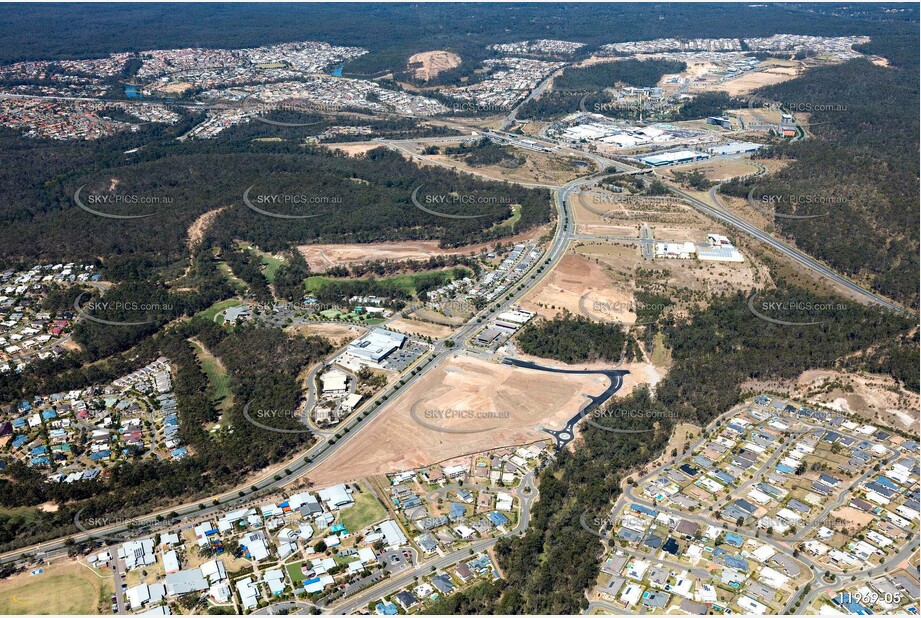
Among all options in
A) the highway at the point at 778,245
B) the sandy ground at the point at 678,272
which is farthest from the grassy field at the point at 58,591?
the highway at the point at 778,245

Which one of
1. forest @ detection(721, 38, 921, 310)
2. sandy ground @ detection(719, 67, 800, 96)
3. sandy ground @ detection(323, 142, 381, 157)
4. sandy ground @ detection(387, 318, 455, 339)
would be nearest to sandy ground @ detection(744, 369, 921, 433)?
forest @ detection(721, 38, 921, 310)

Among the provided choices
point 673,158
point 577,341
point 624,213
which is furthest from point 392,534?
point 673,158

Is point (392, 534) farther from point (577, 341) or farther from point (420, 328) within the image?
point (420, 328)

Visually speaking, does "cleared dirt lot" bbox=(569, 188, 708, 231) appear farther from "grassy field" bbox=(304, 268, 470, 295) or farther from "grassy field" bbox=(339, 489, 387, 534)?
"grassy field" bbox=(339, 489, 387, 534)

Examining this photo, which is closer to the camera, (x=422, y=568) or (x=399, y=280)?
(x=422, y=568)

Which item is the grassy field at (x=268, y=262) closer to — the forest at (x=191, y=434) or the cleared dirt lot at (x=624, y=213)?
the forest at (x=191, y=434)

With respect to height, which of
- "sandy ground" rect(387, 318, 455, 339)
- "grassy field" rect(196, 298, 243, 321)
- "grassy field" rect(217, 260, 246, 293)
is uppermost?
"sandy ground" rect(387, 318, 455, 339)

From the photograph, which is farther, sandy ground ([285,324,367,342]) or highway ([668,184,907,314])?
highway ([668,184,907,314])
